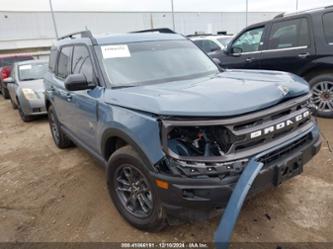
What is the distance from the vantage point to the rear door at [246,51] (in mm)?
6391

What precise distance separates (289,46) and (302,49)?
276 mm

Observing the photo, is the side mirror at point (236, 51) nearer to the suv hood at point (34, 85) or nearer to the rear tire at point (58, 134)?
the rear tire at point (58, 134)

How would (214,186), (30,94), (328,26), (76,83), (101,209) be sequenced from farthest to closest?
(30,94), (328,26), (101,209), (76,83), (214,186)

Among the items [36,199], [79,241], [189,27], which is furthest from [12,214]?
[189,27]

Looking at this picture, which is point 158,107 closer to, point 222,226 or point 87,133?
point 222,226

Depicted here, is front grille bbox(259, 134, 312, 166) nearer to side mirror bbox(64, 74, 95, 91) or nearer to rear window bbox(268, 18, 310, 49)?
side mirror bbox(64, 74, 95, 91)

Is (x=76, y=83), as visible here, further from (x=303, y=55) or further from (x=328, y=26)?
(x=328, y=26)

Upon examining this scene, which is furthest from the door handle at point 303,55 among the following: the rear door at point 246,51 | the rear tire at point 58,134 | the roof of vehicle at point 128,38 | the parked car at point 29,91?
the parked car at point 29,91

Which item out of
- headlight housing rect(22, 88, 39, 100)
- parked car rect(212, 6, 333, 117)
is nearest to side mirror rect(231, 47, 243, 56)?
parked car rect(212, 6, 333, 117)

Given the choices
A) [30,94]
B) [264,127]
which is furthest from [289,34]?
[30,94]

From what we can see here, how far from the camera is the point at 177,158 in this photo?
230 centimetres

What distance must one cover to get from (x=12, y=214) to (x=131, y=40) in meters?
2.45

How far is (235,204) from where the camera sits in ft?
6.96

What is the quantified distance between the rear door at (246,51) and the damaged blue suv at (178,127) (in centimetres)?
301
